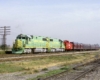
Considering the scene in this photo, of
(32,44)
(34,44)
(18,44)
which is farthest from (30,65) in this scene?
(34,44)

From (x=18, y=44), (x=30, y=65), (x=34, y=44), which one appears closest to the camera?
(x=30, y=65)

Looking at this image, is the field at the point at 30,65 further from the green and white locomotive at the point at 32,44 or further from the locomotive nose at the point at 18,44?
the green and white locomotive at the point at 32,44

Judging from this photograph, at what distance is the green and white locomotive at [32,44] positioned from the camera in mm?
36562

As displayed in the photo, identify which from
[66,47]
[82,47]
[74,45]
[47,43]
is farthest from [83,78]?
[82,47]

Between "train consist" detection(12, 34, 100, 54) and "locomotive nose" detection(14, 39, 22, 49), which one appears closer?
"locomotive nose" detection(14, 39, 22, 49)

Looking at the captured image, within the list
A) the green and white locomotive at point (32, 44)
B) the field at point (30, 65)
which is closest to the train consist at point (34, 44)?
the green and white locomotive at point (32, 44)

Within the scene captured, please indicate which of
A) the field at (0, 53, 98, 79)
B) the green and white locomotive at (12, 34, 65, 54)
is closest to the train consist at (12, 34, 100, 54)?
the green and white locomotive at (12, 34, 65, 54)

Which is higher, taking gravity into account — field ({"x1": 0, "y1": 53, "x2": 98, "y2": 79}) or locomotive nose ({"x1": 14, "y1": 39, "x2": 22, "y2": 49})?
locomotive nose ({"x1": 14, "y1": 39, "x2": 22, "y2": 49})

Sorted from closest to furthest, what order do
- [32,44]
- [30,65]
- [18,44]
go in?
[30,65], [18,44], [32,44]

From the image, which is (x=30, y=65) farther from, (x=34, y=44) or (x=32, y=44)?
(x=34, y=44)

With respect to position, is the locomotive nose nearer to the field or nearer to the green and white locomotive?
the green and white locomotive

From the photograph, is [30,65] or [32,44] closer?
[30,65]

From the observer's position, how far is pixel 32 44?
39.2m

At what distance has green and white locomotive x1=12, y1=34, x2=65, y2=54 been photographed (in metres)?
36.6
